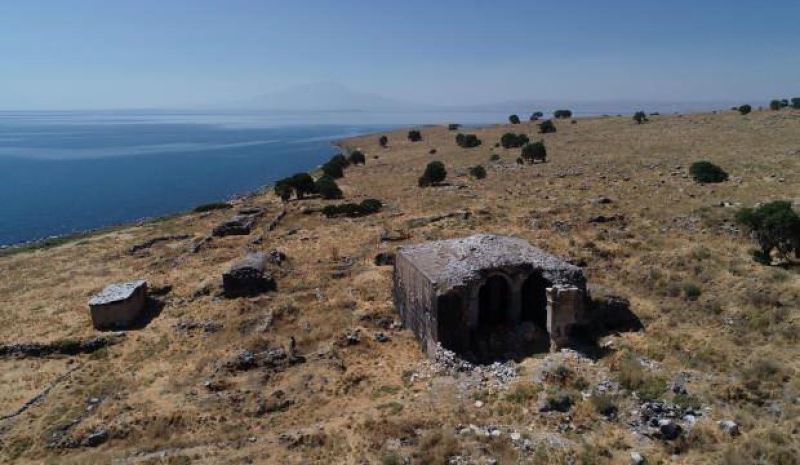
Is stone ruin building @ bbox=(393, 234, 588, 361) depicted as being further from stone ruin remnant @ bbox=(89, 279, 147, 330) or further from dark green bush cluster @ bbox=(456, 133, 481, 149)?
dark green bush cluster @ bbox=(456, 133, 481, 149)

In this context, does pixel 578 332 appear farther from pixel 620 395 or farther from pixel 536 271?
pixel 620 395

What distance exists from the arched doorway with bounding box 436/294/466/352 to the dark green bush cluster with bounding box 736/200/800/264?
544 inches

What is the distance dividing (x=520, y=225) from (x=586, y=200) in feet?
21.4

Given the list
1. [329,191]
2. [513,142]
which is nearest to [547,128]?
[513,142]

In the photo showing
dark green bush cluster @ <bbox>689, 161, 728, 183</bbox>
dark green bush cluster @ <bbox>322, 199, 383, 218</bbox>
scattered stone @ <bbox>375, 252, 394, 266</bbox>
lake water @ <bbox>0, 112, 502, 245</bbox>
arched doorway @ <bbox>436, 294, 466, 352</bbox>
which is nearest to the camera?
arched doorway @ <bbox>436, 294, 466, 352</bbox>

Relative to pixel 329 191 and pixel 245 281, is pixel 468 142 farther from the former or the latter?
pixel 245 281

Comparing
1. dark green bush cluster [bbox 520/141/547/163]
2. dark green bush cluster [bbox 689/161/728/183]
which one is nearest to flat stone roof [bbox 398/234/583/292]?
A: dark green bush cluster [bbox 689/161/728/183]

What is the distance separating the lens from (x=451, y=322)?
18219 mm

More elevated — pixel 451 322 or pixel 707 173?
pixel 707 173

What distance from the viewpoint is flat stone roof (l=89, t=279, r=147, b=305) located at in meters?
24.3

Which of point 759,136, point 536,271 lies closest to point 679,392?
point 536,271

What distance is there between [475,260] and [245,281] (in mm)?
12319

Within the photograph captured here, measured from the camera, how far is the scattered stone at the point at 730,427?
42.2ft

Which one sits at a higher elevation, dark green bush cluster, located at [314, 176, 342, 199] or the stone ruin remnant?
dark green bush cluster, located at [314, 176, 342, 199]
